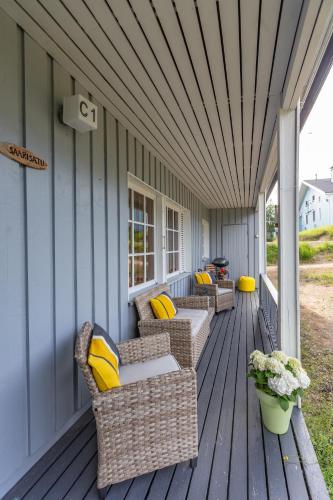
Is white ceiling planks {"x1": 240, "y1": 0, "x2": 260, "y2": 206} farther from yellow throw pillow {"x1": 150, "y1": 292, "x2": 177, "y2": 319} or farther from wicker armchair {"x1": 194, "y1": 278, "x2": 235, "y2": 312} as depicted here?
wicker armchair {"x1": 194, "y1": 278, "x2": 235, "y2": 312}

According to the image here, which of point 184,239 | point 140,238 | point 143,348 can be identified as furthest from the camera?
point 184,239

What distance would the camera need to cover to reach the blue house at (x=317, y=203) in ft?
35.7

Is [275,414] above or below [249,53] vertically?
below

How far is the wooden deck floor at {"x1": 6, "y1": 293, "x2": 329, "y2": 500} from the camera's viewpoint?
134 cm

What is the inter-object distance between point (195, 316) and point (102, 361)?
1.90m

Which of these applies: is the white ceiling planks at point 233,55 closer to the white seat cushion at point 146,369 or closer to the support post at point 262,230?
the white seat cushion at point 146,369

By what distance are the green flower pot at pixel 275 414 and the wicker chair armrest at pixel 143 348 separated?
0.77 meters

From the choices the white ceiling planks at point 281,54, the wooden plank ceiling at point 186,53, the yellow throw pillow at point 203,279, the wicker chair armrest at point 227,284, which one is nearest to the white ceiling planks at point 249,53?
the wooden plank ceiling at point 186,53

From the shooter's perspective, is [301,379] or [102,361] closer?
[102,361]

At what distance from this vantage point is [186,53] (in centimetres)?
161

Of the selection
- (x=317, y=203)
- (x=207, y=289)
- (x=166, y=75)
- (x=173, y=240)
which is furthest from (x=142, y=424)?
(x=317, y=203)

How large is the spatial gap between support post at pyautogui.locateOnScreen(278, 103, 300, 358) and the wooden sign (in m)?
1.72

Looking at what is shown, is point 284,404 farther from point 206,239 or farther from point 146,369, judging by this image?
point 206,239

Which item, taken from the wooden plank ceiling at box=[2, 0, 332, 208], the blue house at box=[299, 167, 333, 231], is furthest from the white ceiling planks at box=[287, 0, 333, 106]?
the blue house at box=[299, 167, 333, 231]
